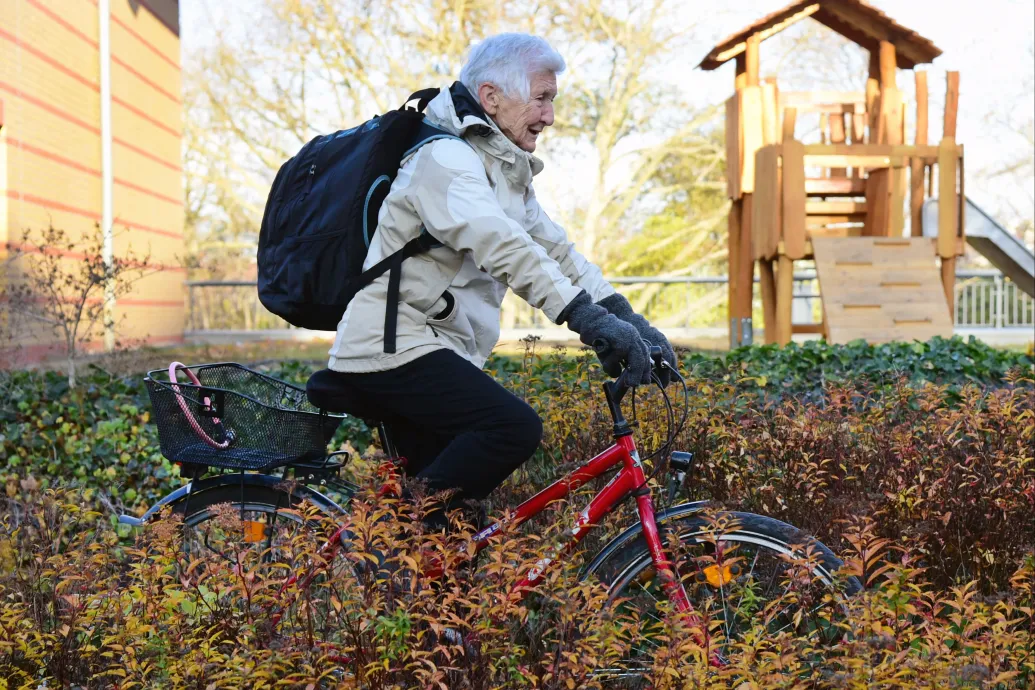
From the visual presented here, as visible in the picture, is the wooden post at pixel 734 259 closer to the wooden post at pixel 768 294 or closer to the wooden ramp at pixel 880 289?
the wooden post at pixel 768 294

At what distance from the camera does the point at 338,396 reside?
2.98m

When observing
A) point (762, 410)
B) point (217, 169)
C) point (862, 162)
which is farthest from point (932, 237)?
point (217, 169)

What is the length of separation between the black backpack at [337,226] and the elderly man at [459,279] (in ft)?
0.10

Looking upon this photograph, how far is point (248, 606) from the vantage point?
239 centimetres

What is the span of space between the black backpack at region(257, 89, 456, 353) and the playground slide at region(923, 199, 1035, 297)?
10.4 meters

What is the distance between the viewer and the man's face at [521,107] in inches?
113

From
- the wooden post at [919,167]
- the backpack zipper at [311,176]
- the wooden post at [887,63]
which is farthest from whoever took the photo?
the wooden post at [887,63]

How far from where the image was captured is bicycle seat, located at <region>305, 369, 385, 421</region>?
9.72 ft

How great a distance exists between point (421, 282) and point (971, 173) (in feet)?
110

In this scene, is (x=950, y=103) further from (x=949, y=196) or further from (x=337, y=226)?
(x=337, y=226)

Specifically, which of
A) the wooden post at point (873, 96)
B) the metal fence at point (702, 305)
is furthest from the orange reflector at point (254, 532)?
the metal fence at point (702, 305)

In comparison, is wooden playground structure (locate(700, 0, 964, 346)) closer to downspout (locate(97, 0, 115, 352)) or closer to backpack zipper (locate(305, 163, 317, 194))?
backpack zipper (locate(305, 163, 317, 194))

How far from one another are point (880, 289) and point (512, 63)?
7.41m

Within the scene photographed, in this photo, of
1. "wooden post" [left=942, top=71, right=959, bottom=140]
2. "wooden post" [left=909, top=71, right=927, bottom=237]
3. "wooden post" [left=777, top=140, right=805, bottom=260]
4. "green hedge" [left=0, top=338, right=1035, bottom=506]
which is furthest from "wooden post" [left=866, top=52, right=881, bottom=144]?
"green hedge" [left=0, top=338, right=1035, bottom=506]
